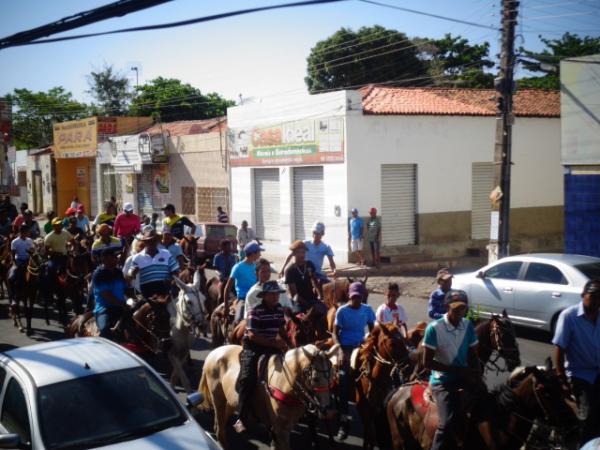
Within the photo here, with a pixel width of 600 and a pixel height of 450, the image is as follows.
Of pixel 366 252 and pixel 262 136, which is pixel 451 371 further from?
pixel 262 136

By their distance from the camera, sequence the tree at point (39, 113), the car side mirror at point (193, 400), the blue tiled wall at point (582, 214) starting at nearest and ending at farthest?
the car side mirror at point (193, 400) < the blue tiled wall at point (582, 214) < the tree at point (39, 113)

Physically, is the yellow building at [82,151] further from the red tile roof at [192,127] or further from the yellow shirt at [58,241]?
the yellow shirt at [58,241]

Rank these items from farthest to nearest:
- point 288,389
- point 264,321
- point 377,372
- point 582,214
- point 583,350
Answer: point 582,214
point 377,372
point 264,321
point 288,389
point 583,350

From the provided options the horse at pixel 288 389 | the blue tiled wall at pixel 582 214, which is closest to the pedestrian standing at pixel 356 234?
the blue tiled wall at pixel 582 214

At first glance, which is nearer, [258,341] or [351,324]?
[258,341]

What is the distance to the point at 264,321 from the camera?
7.29 m

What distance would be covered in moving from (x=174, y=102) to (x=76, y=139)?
47.8 ft

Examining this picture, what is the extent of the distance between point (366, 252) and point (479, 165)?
5.67m

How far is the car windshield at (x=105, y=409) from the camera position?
17.5 ft

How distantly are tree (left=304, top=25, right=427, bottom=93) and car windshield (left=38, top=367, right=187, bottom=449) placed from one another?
4146 cm

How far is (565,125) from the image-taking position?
18.5 m

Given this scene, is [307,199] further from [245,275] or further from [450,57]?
[450,57]

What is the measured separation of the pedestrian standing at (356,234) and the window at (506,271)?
832cm

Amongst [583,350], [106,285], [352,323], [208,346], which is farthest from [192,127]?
[583,350]
